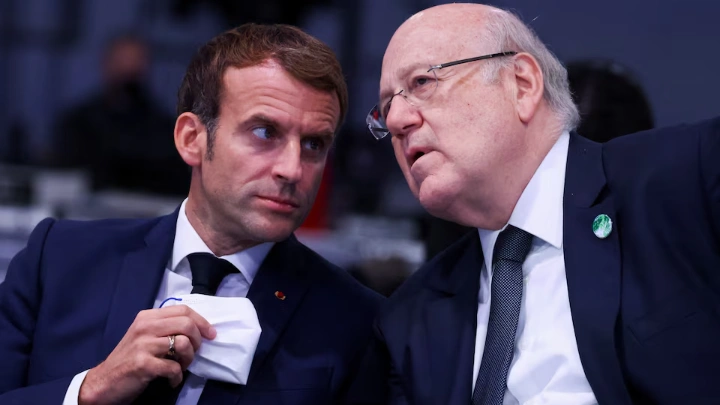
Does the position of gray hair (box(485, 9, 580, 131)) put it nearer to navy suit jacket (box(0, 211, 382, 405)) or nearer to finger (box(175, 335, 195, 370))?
navy suit jacket (box(0, 211, 382, 405))

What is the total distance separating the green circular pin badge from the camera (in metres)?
1.64

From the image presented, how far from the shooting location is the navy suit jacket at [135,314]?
1.87m

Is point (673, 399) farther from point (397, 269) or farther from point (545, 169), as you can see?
point (397, 269)

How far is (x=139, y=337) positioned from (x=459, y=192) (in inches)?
27.2

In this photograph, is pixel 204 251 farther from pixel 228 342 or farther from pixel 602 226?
pixel 602 226

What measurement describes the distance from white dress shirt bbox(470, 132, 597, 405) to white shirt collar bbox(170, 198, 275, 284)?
1.74ft

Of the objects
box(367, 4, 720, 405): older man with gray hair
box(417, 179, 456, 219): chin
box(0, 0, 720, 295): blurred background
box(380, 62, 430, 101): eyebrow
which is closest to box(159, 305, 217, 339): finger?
box(367, 4, 720, 405): older man with gray hair

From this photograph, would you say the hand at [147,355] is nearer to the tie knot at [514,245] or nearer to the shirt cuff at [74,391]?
the shirt cuff at [74,391]

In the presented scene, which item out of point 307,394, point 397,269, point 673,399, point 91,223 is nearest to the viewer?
point 673,399

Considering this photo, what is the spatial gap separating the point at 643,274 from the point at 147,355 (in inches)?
37.1

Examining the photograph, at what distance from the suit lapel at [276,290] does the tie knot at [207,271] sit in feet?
0.24

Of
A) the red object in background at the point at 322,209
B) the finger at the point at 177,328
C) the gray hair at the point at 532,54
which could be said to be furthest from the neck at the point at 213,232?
the red object in background at the point at 322,209

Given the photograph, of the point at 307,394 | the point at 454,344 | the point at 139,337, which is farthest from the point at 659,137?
the point at 139,337

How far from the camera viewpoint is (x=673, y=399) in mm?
1505
